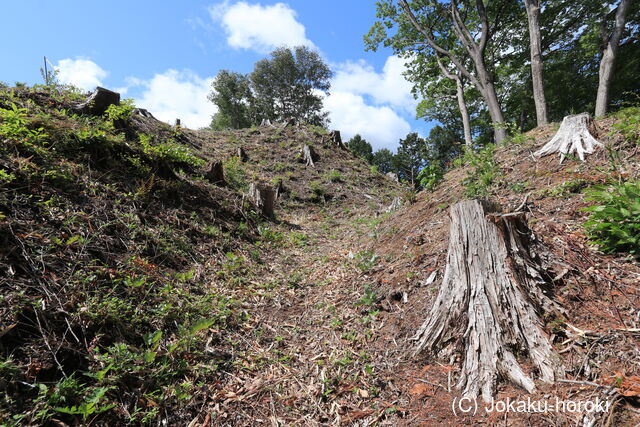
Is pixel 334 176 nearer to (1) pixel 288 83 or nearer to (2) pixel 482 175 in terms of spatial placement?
(2) pixel 482 175

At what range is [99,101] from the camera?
22.5 ft

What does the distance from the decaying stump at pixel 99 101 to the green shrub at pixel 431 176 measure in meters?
7.78

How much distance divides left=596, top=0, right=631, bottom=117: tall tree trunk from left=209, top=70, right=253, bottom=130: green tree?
30529mm

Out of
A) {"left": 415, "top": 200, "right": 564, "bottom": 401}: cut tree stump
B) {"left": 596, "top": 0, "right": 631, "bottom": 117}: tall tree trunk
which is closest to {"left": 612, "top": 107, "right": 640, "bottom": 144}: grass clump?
{"left": 415, "top": 200, "right": 564, "bottom": 401}: cut tree stump

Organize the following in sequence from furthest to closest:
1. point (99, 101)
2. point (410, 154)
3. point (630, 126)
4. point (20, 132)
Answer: point (410, 154)
point (99, 101)
point (630, 126)
point (20, 132)

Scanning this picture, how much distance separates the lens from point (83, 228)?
368cm

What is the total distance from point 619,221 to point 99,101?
9.61 meters

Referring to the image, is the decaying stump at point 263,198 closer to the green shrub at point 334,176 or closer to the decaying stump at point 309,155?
the green shrub at point 334,176

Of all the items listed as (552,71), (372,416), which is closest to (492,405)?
(372,416)

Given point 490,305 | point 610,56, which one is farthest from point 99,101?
point 610,56

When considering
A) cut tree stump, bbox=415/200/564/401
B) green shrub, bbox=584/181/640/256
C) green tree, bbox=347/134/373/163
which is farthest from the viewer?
green tree, bbox=347/134/373/163

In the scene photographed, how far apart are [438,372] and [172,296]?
10.3 ft

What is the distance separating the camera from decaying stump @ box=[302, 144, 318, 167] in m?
14.0

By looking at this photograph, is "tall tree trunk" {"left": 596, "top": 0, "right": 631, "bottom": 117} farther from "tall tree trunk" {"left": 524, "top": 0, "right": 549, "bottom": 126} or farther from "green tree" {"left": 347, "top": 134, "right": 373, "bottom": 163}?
"green tree" {"left": 347, "top": 134, "right": 373, "bottom": 163}
